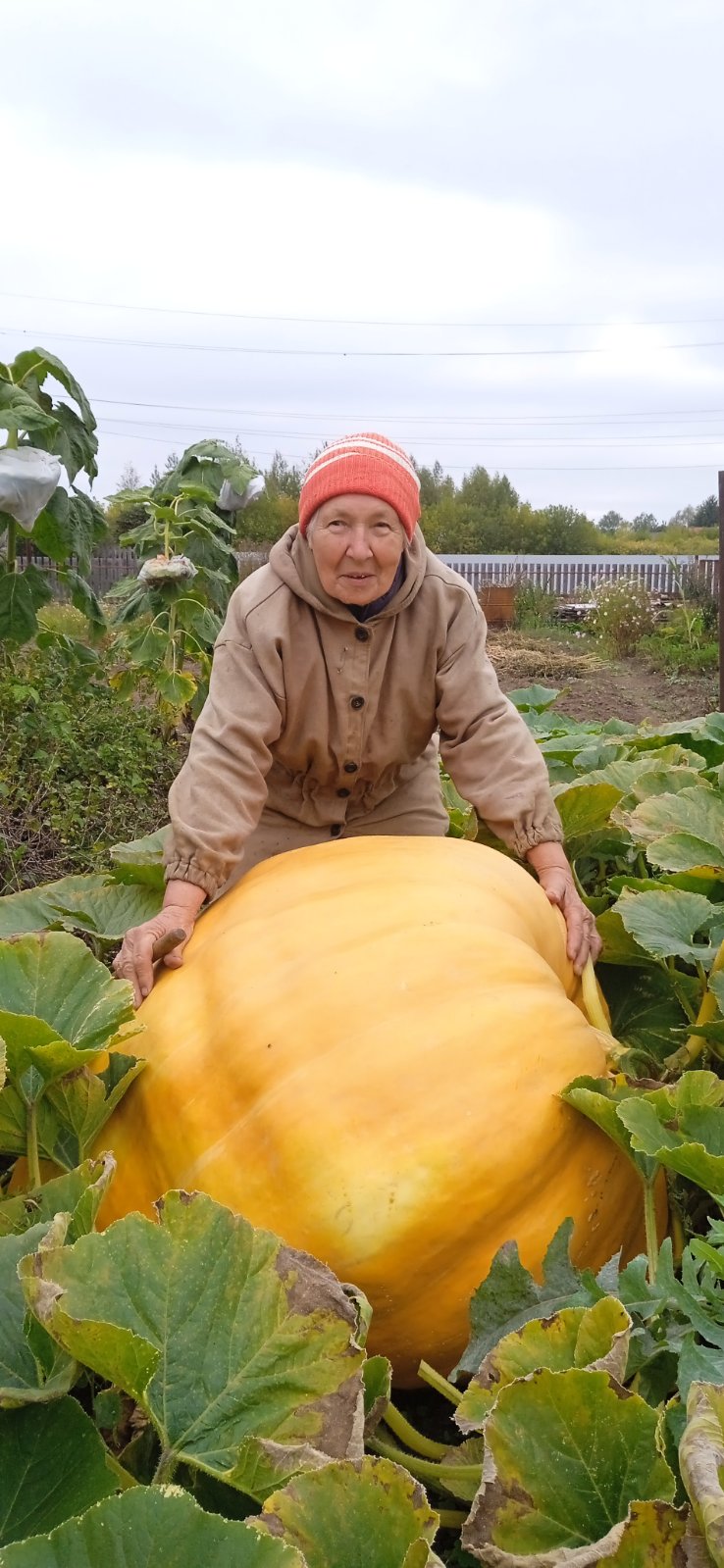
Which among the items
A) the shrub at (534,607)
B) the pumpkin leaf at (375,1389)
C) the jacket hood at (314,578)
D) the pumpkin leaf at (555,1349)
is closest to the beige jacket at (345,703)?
the jacket hood at (314,578)

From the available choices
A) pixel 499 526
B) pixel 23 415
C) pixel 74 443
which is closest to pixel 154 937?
pixel 23 415

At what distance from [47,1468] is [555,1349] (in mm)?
447

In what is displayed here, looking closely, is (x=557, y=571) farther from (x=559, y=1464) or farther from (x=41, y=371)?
(x=559, y=1464)

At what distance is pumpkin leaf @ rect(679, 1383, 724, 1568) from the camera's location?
872 millimetres

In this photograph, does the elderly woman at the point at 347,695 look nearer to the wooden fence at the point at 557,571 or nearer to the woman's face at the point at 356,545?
the woman's face at the point at 356,545

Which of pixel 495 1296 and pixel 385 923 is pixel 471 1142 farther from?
pixel 385 923

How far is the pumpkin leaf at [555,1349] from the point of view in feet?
3.77

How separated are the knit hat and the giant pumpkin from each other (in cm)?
78

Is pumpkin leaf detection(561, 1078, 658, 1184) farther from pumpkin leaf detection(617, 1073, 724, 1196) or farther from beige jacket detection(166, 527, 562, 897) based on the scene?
beige jacket detection(166, 527, 562, 897)

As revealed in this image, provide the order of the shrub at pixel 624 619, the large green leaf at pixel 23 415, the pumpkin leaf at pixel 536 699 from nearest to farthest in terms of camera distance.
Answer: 1. the pumpkin leaf at pixel 536 699
2. the large green leaf at pixel 23 415
3. the shrub at pixel 624 619

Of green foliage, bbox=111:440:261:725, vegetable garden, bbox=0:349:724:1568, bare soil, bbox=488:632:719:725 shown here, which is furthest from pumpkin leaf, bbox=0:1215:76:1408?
bare soil, bbox=488:632:719:725

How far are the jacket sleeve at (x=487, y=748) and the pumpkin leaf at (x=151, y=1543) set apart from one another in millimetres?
1629

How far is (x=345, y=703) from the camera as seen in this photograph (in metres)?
2.48

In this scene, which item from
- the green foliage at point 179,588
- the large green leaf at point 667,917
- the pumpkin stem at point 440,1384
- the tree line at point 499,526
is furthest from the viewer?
the tree line at point 499,526
